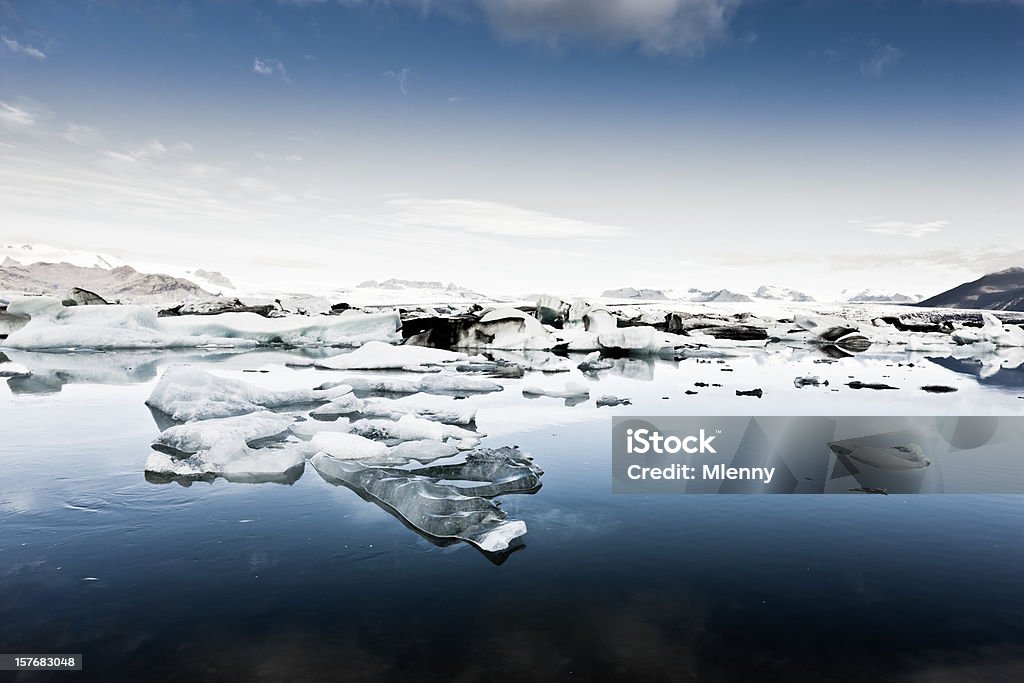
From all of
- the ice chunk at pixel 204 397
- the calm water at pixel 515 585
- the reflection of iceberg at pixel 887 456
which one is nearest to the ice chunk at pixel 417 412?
the ice chunk at pixel 204 397

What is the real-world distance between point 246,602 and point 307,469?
2.12 m

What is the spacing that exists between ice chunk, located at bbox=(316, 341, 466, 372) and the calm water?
7436 mm

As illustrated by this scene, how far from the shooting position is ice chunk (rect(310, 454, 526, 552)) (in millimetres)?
3277

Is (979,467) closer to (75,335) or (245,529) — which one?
(245,529)

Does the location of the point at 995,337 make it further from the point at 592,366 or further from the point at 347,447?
the point at 347,447

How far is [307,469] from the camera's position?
15.4ft

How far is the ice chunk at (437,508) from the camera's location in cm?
328

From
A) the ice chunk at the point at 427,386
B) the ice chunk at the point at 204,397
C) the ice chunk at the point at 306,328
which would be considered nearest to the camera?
the ice chunk at the point at 204,397

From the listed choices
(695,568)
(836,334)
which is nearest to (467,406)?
(695,568)

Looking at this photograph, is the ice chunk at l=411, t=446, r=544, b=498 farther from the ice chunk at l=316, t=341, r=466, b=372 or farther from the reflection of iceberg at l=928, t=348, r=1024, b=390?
the reflection of iceberg at l=928, t=348, r=1024, b=390

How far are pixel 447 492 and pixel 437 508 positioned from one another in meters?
0.30

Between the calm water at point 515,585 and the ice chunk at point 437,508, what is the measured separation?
11 cm

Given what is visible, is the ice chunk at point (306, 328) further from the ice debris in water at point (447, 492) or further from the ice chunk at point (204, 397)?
the ice debris in water at point (447, 492)

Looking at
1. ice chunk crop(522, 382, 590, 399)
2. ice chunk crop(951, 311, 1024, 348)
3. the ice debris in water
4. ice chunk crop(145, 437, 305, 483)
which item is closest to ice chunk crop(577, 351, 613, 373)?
ice chunk crop(522, 382, 590, 399)
